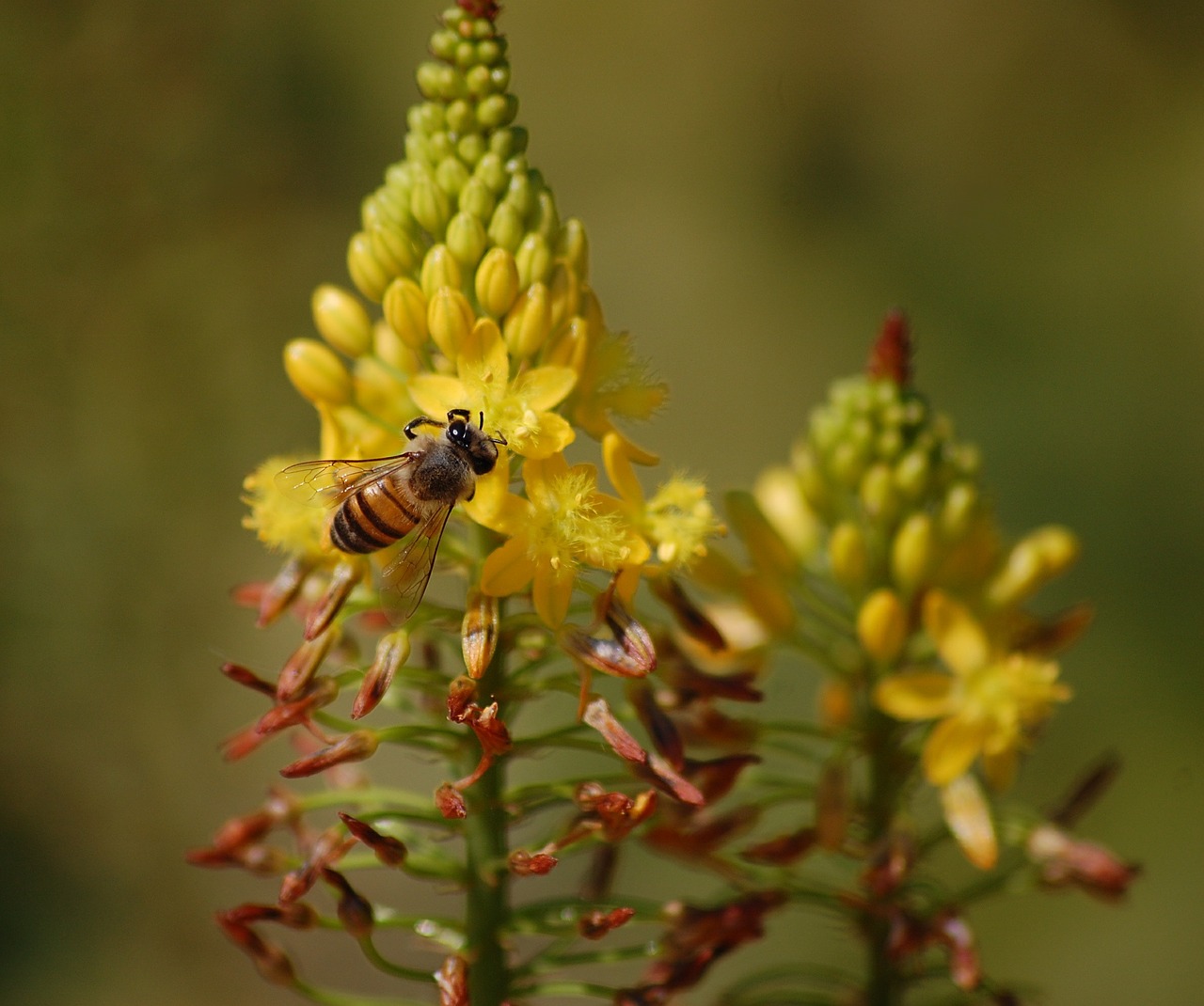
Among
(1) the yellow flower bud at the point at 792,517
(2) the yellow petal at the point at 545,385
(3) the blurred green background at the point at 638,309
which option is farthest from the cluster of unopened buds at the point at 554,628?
(3) the blurred green background at the point at 638,309

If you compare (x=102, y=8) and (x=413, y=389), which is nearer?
(x=413, y=389)

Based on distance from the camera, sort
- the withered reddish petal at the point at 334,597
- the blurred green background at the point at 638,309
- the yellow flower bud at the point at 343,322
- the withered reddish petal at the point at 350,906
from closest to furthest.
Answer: the withered reddish petal at the point at 350,906 < the withered reddish petal at the point at 334,597 < the yellow flower bud at the point at 343,322 < the blurred green background at the point at 638,309

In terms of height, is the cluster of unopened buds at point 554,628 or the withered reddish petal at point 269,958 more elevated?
the cluster of unopened buds at point 554,628

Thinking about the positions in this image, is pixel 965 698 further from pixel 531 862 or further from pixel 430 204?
pixel 430 204

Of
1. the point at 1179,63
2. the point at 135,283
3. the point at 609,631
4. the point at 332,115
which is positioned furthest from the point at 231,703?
the point at 1179,63

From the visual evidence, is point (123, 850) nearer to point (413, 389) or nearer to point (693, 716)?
point (693, 716)

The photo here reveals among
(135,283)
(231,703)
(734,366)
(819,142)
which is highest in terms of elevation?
(819,142)

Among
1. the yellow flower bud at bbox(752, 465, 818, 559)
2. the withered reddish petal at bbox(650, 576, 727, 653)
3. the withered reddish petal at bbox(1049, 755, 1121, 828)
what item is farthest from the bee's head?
the withered reddish petal at bbox(1049, 755, 1121, 828)

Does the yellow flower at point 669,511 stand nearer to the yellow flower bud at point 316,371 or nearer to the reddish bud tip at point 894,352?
the yellow flower bud at point 316,371
